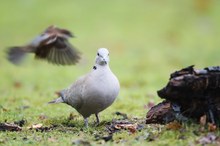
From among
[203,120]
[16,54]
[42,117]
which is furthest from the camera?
[16,54]

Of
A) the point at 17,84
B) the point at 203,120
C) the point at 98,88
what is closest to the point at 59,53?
the point at 98,88

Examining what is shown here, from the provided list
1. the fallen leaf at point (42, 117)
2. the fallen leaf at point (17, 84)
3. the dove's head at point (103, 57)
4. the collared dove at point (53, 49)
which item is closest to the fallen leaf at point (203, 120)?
the dove's head at point (103, 57)

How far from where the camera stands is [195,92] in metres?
6.08

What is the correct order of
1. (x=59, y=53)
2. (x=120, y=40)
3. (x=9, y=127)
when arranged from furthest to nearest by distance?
(x=120, y=40) → (x=59, y=53) → (x=9, y=127)

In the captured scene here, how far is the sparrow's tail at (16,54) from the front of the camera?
908 cm

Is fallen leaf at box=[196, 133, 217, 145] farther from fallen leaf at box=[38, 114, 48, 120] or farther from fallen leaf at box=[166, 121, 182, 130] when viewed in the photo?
fallen leaf at box=[38, 114, 48, 120]

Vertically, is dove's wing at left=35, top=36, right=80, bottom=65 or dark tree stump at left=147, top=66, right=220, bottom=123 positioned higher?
dove's wing at left=35, top=36, right=80, bottom=65

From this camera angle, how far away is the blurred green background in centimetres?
1283

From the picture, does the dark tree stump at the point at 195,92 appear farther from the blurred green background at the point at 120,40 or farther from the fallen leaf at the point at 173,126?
the blurred green background at the point at 120,40

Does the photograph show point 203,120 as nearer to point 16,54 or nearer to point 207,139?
point 207,139

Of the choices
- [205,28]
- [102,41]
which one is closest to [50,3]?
[102,41]

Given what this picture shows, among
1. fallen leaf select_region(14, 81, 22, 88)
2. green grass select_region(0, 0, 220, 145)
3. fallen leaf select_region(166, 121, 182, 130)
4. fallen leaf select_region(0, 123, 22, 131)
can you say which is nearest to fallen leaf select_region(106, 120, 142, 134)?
green grass select_region(0, 0, 220, 145)

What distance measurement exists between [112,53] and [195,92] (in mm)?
12424

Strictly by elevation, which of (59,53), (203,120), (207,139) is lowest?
(207,139)
